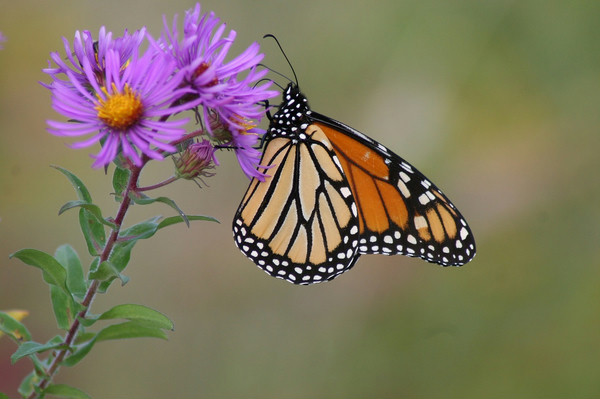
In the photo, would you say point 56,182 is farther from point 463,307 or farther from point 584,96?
point 584,96

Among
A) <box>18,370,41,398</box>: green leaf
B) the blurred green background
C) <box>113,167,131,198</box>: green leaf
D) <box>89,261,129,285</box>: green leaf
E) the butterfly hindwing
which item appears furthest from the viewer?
the blurred green background

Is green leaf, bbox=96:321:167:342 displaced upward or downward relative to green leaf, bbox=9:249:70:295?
downward

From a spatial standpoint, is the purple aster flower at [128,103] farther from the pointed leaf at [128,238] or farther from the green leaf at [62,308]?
the green leaf at [62,308]

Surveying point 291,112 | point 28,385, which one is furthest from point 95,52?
point 28,385

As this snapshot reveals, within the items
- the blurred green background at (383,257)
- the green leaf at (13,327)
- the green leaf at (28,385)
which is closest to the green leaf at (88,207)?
the green leaf at (13,327)

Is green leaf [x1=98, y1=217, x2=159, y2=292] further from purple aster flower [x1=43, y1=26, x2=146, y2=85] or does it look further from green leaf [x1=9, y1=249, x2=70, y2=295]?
purple aster flower [x1=43, y1=26, x2=146, y2=85]

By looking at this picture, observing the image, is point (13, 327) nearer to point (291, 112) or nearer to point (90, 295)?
point (90, 295)

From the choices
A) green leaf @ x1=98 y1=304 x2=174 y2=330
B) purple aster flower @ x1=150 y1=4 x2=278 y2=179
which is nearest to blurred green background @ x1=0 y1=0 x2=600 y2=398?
green leaf @ x1=98 y1=304 x2=174 y2=330
